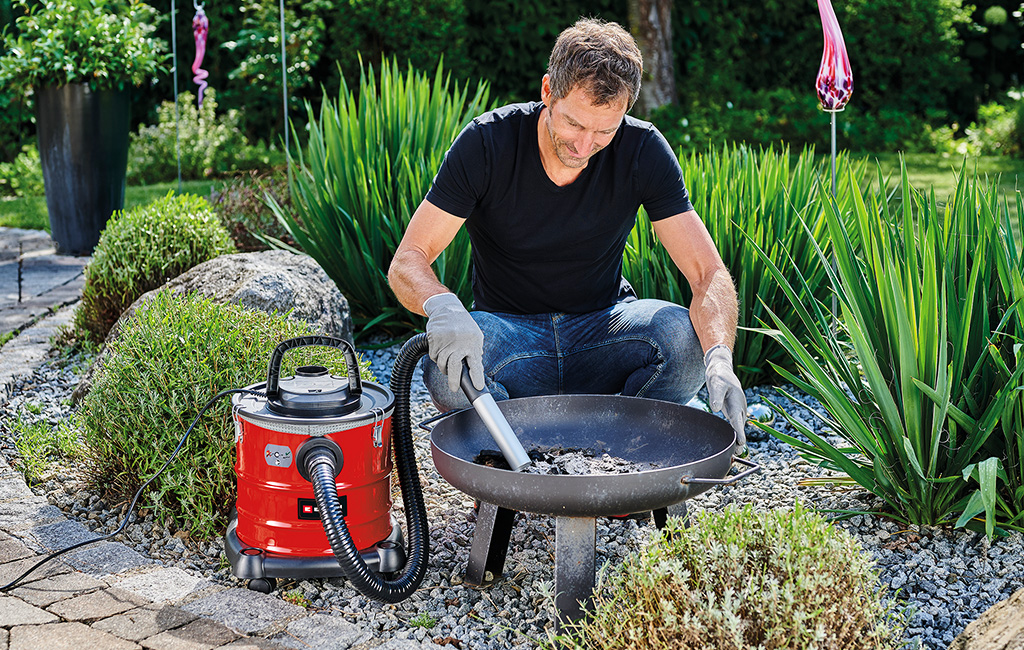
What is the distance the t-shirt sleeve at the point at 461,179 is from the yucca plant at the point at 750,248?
97cm

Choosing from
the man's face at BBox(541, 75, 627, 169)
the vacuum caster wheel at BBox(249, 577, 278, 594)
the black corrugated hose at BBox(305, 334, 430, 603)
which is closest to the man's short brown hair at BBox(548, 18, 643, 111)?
the man's face at BBox(541, 75, 627, 169)

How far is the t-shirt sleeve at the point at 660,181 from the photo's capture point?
266 cm

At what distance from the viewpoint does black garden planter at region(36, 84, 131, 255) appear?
597 centimetres

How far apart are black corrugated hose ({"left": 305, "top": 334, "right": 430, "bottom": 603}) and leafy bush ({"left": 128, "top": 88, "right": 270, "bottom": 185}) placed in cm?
663

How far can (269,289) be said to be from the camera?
10.6 feet

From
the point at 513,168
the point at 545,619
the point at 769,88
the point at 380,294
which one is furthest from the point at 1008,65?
the point at 545,619

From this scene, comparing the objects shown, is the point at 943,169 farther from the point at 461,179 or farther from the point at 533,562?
the point at 533,562

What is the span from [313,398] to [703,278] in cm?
116

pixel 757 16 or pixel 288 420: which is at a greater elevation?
pixel 757 16

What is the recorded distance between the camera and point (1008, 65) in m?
11.2

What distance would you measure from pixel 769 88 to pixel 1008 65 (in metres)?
3.05

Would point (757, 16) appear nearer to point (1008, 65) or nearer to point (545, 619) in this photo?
point (1008, 65)

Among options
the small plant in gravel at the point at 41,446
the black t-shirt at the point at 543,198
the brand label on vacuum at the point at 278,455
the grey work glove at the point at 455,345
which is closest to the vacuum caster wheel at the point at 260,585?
the brand label on vacuum at the point at 278,455

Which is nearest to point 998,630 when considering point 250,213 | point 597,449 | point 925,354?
point 925,354
